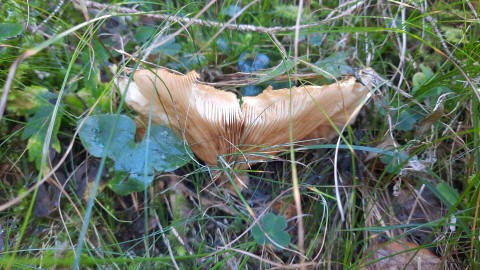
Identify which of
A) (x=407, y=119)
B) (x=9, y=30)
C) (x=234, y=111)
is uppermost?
(x=9, y=30)

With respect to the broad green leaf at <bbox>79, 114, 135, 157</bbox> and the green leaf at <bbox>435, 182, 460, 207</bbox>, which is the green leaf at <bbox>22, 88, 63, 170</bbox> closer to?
the broad green leaf at <bbox>79, 114, 135, 157</bbox>

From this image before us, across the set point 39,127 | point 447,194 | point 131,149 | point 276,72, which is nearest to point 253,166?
point 276,72

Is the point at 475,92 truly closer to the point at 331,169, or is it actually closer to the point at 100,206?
the point at 331,169

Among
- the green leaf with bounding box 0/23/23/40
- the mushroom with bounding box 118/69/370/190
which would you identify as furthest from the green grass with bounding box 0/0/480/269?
the mushroom with bounding box 118/69/370/190

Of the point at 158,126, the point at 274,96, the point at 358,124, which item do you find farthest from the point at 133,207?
the point at 358,124

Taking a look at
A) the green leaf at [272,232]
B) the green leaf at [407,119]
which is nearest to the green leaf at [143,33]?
the green leaf at [272,232]

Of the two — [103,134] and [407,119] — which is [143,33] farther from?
[407,119]
